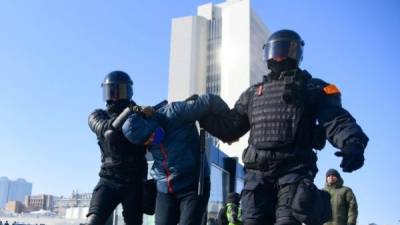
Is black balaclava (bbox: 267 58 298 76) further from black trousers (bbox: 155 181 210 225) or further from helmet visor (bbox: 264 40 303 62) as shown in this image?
black trousers (bbox: 155 181 210 225)

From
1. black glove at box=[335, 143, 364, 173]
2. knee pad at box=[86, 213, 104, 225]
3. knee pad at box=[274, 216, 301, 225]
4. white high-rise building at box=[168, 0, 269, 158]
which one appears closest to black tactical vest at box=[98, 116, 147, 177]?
knee pad at box=[86, 213, 104, 225]

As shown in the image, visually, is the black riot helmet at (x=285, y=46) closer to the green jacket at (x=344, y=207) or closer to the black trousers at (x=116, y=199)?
the black trousers at (x=116, y=199)

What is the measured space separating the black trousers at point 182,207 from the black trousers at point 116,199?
811 mm

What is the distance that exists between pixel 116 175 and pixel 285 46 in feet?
7.57

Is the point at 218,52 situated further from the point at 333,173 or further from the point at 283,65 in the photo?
the point at 283,65

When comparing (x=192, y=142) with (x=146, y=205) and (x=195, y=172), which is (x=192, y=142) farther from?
(x=146, y=205)

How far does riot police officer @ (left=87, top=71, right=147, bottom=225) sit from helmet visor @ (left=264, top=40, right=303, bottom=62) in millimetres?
1734

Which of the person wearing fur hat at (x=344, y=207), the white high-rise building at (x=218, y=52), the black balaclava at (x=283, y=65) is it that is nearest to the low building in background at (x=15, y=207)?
the white high-rise building at (x=218, y=52)

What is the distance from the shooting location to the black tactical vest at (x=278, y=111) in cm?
397

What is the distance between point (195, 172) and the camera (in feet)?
15.2

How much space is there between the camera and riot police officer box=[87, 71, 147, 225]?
5238 millimetres

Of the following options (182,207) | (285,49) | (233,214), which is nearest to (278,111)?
(285,49)

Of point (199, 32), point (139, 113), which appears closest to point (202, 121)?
→ point (139, 113)

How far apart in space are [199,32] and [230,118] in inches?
3502
